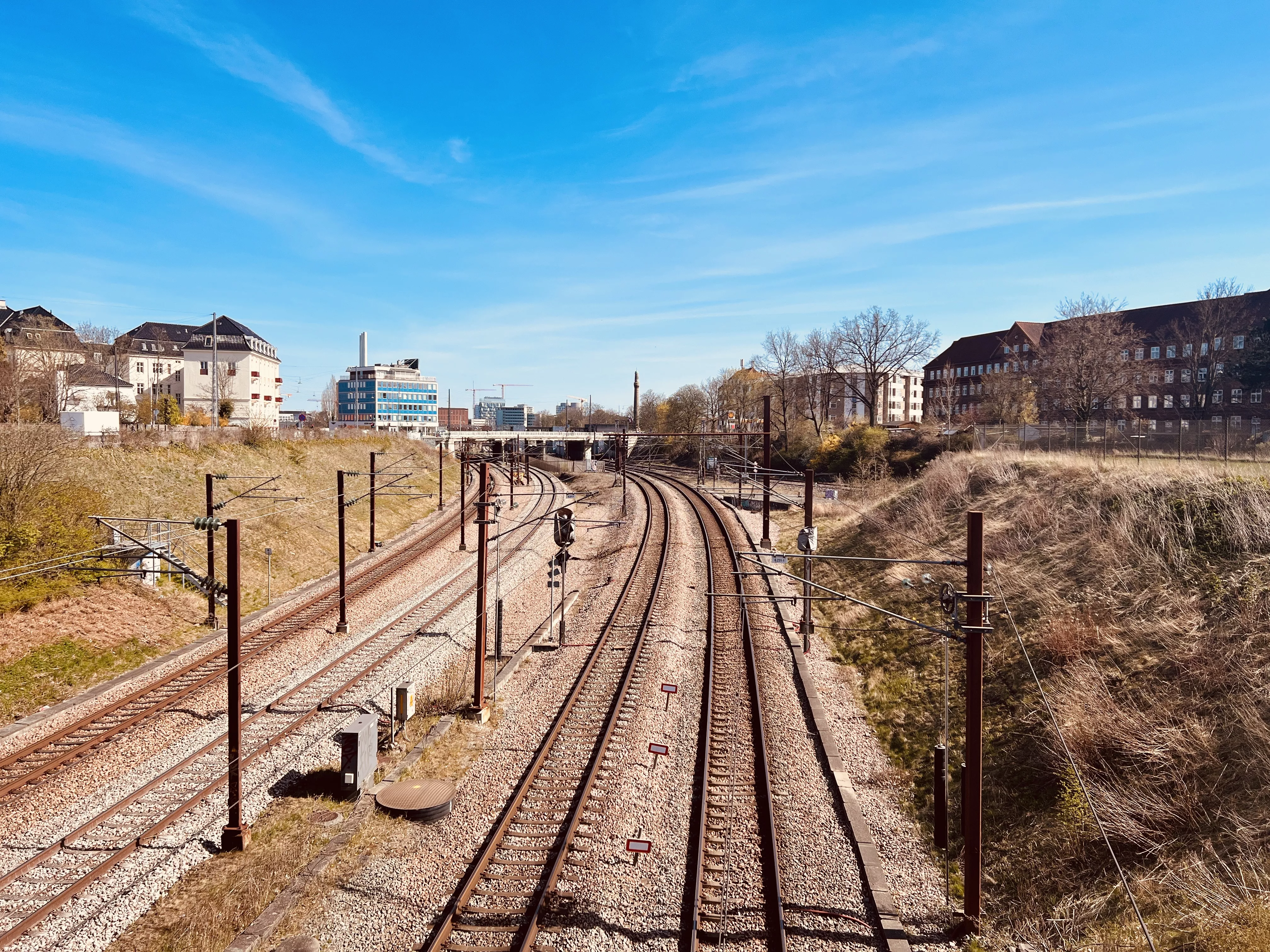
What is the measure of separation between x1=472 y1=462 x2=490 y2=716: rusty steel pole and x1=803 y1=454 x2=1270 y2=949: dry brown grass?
9352 millimetres

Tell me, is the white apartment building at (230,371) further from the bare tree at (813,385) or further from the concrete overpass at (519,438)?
the bare tree at (813,385)

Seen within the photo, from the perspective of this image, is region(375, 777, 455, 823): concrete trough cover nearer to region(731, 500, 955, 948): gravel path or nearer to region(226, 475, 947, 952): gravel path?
region(226, 475, 947, 952): gravel path

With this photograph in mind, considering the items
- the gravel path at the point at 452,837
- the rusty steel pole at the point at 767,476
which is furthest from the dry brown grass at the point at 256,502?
the rusty steel pole at the point at 767,476

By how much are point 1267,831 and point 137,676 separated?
76.6 feet

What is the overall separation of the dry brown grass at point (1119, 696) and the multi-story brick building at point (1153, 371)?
15.0 meters

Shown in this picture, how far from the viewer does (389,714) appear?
16.3 m

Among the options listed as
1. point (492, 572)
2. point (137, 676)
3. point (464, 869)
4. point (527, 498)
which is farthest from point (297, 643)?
point (527, 498)

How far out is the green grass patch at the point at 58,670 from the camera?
16.0 metres

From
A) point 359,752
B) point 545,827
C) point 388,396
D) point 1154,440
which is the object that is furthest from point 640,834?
point 388,396

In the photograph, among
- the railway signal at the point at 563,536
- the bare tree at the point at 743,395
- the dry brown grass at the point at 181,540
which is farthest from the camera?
the bare tree at the point at 743,395

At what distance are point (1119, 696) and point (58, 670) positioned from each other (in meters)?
24.4

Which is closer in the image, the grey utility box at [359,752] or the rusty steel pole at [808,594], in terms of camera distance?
the grey utility box at [359,752]

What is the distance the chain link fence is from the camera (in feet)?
76.3

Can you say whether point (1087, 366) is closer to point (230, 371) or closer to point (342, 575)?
point (342, 575)
